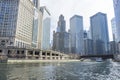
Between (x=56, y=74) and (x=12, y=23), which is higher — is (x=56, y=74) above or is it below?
below

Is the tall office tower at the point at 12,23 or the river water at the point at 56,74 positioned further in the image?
the tall office tower at the point at 12,23

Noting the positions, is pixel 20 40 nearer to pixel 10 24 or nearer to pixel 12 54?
pixel 10 24

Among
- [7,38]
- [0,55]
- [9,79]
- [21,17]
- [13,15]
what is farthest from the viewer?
[21,17]

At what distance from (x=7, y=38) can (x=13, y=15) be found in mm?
30900

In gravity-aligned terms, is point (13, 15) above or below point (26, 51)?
above

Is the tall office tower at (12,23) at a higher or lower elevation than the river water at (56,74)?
higher

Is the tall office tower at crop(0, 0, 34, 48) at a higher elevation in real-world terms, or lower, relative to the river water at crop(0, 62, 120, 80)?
higher

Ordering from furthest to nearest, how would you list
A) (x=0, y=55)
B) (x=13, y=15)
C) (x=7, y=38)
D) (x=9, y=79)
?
(x=13, y=15) < (x=7, y=38) < (x=0, y=55) < (x=9, y=79)

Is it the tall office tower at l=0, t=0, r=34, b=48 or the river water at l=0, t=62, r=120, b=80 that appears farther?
the tall office tower at l=0, t=0, r=34, b=48

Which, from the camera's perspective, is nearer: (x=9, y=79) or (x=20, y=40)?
(x=9, y=79)

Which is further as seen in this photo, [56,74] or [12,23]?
[12,23]

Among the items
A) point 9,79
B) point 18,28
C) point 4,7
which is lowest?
point 9,79

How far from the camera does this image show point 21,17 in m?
180

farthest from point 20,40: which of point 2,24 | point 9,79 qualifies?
point 9,79
